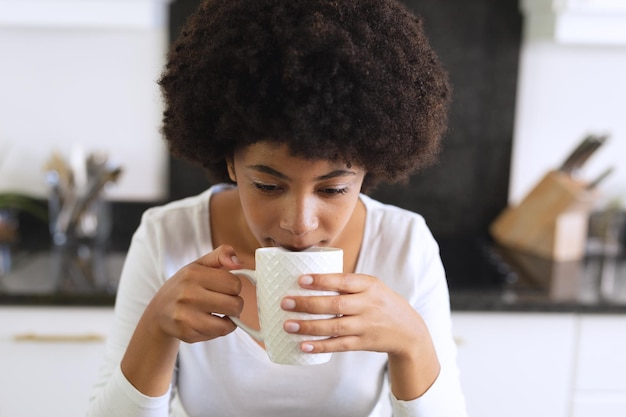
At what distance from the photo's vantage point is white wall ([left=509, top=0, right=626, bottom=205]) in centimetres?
194

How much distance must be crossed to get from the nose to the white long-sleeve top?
288 millimetres

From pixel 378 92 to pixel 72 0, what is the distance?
4.04ft

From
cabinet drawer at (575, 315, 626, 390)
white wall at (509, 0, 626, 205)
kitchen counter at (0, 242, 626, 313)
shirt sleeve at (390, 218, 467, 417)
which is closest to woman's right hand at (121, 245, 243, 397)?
shirt sleeve at (390, 218, 467, 417)

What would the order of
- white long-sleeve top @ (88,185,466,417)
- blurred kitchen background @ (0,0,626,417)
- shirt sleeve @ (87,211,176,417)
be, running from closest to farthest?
shirt sleeve @ (87,211,176,417) < white long-sleeve top @ (88,185,466,417) < blurred kitchen background @ (0,0,626,417)

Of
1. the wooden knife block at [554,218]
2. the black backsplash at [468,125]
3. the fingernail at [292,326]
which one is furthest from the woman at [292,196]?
the black backsplash at [468,125]

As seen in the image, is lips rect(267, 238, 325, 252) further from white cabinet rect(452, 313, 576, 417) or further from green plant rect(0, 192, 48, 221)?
green plant rect(0, 192, 48, 221)

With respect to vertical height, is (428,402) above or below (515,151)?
below

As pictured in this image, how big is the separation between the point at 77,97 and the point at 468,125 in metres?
1.15

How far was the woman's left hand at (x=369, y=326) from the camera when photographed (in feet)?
2.25

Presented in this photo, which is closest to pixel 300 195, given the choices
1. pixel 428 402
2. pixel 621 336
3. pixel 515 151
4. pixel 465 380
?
pixel 428 402

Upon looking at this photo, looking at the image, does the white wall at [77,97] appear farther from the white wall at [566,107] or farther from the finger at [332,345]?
the finger at [332,345]

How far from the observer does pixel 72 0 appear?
5.41 ft

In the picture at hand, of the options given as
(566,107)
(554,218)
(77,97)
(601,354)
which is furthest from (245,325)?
(566,107)

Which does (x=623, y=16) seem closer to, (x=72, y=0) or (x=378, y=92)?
(x=378, y=92)
